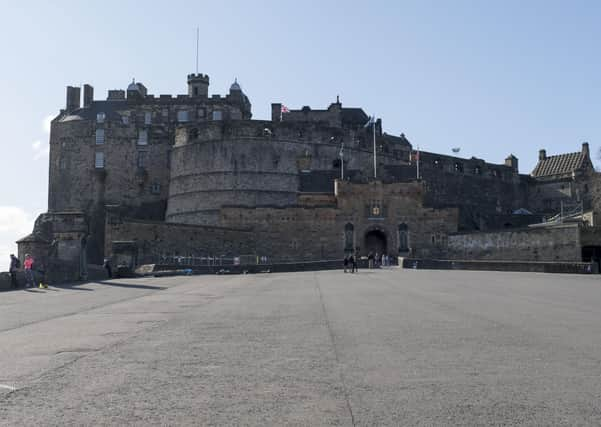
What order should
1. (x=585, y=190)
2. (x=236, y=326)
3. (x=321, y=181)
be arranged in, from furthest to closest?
(x=585, y=190), (x=321, y=181), (x=236, y=326)

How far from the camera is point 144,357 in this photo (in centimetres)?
594

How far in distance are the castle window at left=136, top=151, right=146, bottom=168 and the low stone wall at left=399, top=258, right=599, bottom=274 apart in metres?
26.2

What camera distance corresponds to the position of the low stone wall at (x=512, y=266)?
2534 cm

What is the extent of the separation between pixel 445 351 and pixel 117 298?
8.55 meters

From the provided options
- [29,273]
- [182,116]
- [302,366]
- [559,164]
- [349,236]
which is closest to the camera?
[302,366]

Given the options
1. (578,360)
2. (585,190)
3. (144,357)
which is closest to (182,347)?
(144,357)

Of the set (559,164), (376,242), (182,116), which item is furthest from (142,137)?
(559,164)

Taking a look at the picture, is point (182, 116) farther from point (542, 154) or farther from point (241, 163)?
point (542, 154)

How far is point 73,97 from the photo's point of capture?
56.9 meters

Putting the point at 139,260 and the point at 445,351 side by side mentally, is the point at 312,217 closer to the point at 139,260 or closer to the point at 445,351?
the point at 139,260

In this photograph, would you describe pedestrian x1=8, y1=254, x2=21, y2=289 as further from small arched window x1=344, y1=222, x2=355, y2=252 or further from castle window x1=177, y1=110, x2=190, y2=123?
castle window x1=177, y1=110, x2=190, y2=123

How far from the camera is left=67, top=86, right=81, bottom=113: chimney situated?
56.4m

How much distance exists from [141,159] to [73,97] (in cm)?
1073

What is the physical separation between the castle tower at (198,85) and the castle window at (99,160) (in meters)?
10.8
